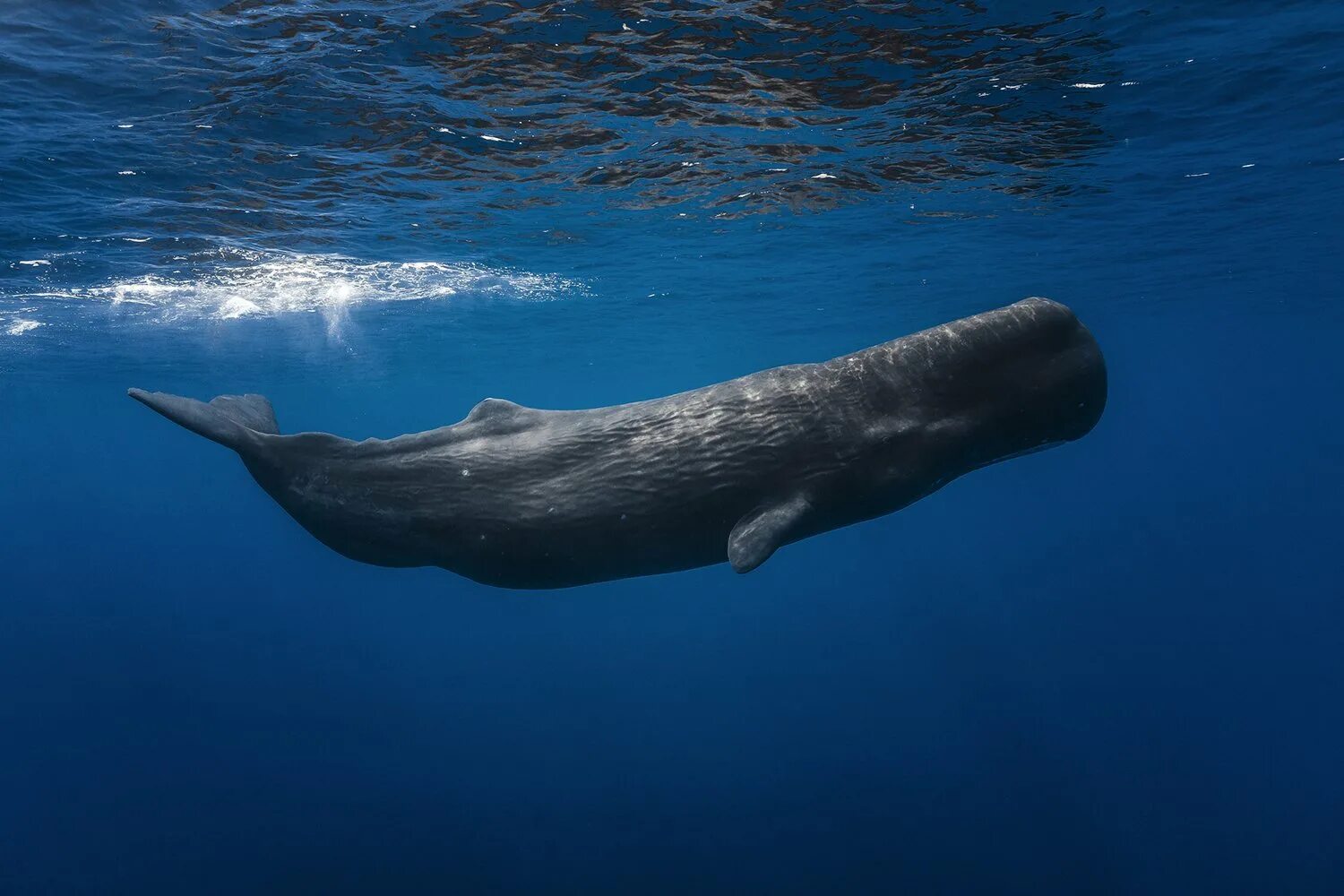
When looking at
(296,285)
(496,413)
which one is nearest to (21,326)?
(296,285)

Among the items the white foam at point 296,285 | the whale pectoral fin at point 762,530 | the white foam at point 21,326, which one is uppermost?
the whale pectoral fin at point 762,530

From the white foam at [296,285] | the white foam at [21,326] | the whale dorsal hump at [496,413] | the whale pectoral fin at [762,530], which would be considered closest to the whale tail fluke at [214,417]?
the whale dorsal hump at [496,413]

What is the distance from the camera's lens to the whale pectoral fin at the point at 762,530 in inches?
167

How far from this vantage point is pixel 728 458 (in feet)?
15.9

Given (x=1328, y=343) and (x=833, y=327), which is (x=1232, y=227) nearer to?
(x=833, y=327)

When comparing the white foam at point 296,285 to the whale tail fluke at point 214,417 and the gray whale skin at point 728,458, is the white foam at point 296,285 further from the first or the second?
the gray whale skin at point 728,458

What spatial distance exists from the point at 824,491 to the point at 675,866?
1109cm

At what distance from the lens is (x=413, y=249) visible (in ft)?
67.2

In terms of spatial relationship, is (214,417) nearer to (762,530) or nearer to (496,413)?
(496,413)

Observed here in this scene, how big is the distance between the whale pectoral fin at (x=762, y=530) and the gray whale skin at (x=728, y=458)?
13 mm

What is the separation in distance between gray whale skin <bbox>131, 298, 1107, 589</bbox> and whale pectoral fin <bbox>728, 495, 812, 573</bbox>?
13 mm

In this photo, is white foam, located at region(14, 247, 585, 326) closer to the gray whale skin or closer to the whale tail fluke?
the whale tail fluke

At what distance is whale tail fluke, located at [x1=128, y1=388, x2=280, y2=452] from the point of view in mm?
5418

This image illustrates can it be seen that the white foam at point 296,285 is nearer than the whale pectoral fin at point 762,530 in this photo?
No
